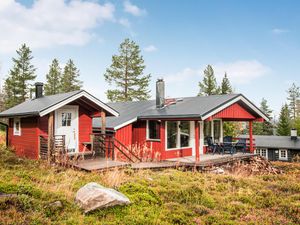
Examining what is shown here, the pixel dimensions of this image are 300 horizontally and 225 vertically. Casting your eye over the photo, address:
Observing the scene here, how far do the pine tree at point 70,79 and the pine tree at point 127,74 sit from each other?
12087 mm

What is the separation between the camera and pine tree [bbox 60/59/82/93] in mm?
42219

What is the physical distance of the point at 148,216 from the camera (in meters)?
5.01

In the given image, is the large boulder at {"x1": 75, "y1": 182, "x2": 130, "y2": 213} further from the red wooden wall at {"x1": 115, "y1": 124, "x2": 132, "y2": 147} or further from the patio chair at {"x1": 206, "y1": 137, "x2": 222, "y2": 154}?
the patio chair at {"x1": 206, "y1": 137, "x2": 222, "y2": 154}

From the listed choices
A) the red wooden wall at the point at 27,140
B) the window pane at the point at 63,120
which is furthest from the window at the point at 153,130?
the red wooden wall at the point at 27,140

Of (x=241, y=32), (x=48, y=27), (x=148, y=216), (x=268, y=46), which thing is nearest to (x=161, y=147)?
(x=148, y=216)

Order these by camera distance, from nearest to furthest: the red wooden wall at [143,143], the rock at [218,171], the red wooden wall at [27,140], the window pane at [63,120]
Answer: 1. the rock at [218,171]
2. the red wooden wall at [27,140]
3. the window pane at [63,120]
4. the red wooden wall at [143,143]

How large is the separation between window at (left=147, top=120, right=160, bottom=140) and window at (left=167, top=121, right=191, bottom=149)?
1.97 feet

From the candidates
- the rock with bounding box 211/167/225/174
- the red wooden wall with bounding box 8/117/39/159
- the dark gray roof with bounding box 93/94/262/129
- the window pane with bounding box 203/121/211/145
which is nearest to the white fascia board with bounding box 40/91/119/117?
the dark gray roof with bounding box 93/94/262/129

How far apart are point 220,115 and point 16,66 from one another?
103ft

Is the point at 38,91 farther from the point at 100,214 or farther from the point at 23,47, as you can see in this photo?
the point at 23,47

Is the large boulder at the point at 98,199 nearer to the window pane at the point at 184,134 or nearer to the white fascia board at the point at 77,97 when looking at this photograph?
the white fascia board at the point at 77,97

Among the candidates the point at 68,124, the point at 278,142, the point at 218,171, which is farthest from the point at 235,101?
the point at 278,142

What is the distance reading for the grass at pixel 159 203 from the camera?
4.72 metres

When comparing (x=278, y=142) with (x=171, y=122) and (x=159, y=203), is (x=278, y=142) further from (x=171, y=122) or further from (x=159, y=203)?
(x=159, y=203)
